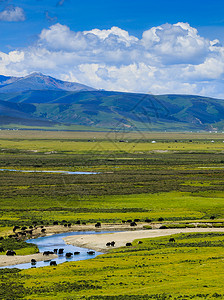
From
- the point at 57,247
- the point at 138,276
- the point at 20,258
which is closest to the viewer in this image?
the point at 138,276

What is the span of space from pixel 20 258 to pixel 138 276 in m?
14.8

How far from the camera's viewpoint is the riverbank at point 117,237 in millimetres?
58031

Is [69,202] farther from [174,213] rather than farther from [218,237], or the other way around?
[218,237]

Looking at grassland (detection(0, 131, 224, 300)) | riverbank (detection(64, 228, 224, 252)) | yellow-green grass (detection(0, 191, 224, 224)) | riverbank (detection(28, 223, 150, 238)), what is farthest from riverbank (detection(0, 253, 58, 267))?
yellow-green grass (detection(0, 191, 224, 224))

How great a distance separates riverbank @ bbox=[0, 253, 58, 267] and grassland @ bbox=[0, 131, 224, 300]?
161 inches

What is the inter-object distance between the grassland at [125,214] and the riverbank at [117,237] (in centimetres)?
283

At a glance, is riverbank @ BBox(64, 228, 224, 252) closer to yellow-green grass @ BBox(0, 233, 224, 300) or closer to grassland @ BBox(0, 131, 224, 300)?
grassland @ BBox(0, 131, 224, 300)

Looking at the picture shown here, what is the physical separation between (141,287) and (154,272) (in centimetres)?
506

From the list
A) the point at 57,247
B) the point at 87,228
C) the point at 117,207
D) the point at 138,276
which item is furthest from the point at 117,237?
the point at 117,207

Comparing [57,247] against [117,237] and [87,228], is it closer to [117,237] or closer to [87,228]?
[117,237]

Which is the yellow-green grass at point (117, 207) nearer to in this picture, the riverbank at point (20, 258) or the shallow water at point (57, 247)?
the shallow water at point (57, 247)

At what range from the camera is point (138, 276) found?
44.3 m

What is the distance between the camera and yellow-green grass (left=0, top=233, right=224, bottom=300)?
39.2 m

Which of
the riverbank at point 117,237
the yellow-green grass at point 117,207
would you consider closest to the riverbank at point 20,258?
the riverbank at point 117,237
